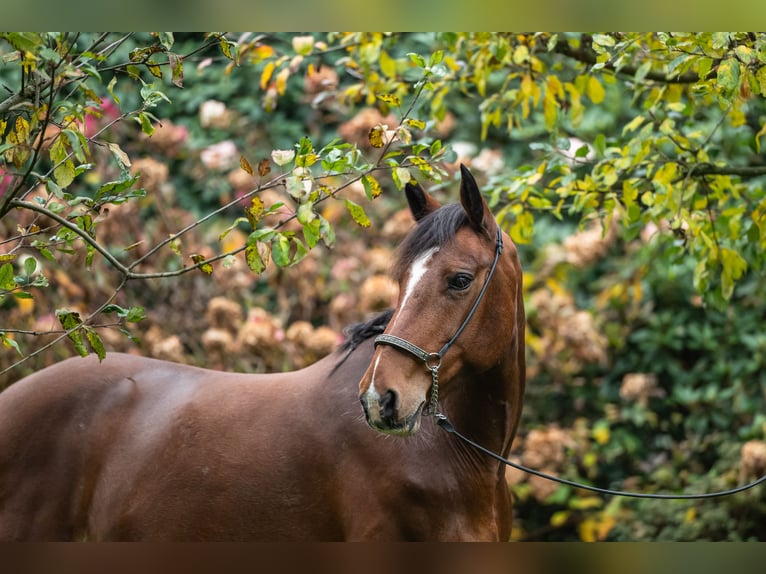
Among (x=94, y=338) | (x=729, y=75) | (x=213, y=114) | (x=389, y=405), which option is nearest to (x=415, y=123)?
(x=389, y=405)

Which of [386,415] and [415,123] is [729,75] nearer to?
[415,123]

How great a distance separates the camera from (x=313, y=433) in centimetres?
313

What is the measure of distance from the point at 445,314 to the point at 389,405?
0.36 m

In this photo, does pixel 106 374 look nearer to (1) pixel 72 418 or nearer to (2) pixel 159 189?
(1) pixel 72 418

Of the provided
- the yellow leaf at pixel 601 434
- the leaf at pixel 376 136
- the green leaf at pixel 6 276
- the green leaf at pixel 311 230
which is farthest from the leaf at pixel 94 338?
the yellow leaf at pixel 601 434

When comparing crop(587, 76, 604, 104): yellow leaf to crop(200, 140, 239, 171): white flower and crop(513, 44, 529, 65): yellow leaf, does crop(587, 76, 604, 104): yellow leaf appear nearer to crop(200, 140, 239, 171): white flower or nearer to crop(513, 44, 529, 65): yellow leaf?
crop(513, 44, 529, 65): yellow leaf

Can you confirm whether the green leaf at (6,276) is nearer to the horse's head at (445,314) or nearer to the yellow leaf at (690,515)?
the horse's head at (445,314)

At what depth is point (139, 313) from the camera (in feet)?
8.74

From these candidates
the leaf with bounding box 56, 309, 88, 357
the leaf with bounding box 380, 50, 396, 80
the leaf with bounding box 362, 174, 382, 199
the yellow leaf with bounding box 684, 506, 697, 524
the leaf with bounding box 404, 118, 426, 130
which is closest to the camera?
the leaf with bounding box 56, 309, 88, 357

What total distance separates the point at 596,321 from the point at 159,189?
10.9ft

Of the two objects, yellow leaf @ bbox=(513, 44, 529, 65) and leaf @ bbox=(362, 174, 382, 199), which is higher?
leaf @ bbox=(362, 174, 382, 199)

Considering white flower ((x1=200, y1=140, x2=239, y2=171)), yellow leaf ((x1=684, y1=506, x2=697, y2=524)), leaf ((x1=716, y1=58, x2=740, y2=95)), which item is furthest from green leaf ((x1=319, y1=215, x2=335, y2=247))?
white flower ((x1=200, y1=140, x2=239, y2=171))

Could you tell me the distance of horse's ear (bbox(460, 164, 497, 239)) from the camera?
284 cm
